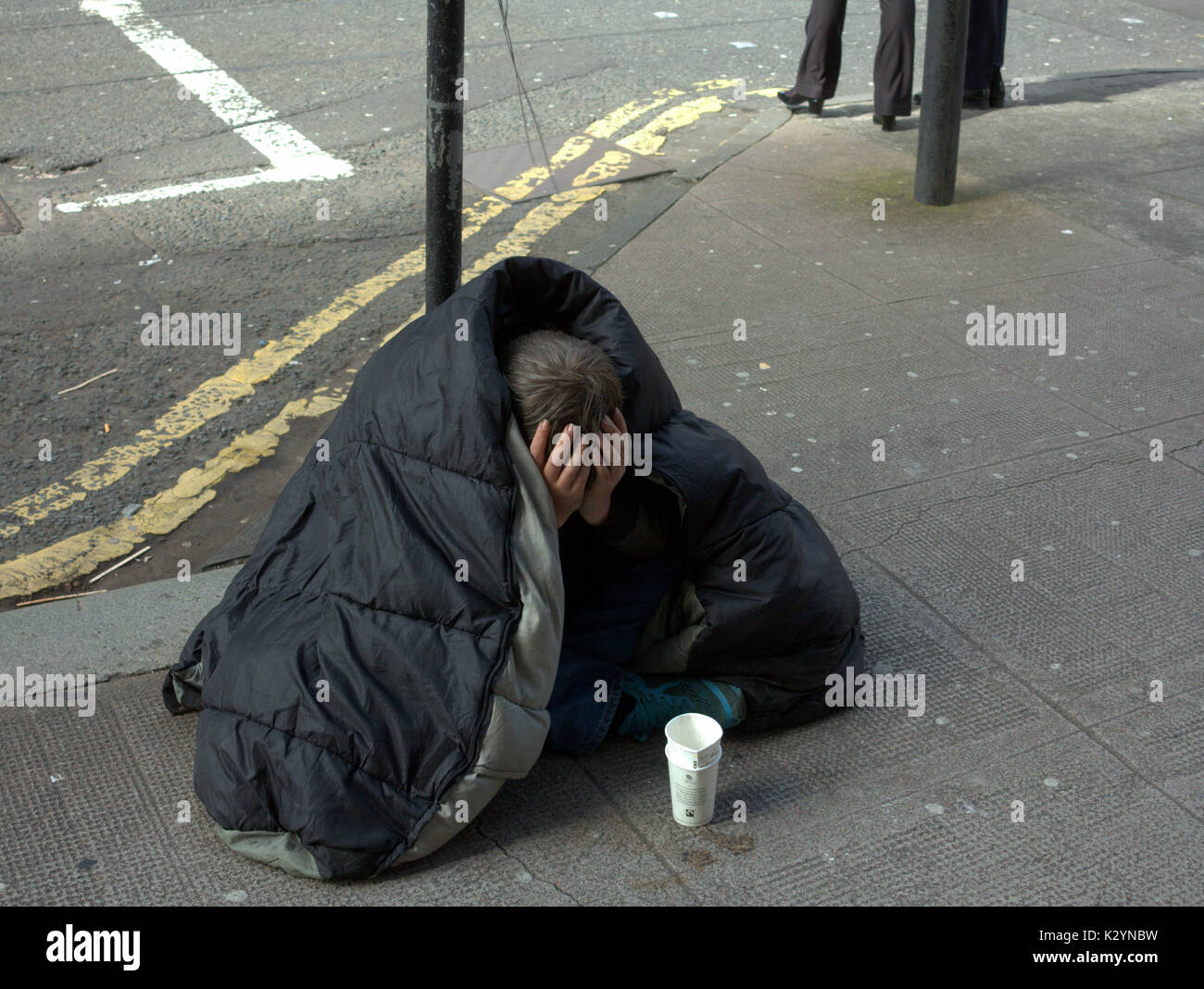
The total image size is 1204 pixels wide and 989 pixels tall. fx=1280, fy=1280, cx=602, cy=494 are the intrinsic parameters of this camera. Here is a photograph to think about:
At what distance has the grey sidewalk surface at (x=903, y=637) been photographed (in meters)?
2.58

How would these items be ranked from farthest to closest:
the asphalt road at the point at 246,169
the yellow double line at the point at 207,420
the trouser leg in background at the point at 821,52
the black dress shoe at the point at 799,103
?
the black dress shoe at the point at 799,103
the trouser leg in background at the point at 821,52
the asphalt road at the point at 246,169
the yellow double line at the point at 207,420

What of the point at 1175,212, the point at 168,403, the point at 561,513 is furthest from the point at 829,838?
the point at 1175,212

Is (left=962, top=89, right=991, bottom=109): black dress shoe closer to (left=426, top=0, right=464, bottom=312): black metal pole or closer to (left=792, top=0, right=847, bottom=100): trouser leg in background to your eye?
(left=792, top=0, right=847, bottom=100): trouser leg in background

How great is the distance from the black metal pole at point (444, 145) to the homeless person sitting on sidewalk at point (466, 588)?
698 millimetres

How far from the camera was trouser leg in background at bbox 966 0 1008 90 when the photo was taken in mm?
7773

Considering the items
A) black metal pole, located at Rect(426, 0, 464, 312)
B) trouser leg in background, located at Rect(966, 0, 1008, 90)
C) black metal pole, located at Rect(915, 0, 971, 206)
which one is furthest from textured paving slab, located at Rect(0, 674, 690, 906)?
trouser leg in background, located at Rect(966, 0, 1008, 90)

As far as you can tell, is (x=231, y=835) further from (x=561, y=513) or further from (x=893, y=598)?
(x=893, y=598)

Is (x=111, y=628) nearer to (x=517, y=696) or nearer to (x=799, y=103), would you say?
(x=517, y=696)

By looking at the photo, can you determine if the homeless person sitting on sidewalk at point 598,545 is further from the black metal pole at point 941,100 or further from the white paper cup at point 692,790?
the black metal pole at point 941,100

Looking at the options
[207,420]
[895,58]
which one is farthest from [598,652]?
[895,58]

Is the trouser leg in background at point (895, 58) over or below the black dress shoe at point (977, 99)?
over

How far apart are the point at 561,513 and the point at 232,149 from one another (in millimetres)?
5240

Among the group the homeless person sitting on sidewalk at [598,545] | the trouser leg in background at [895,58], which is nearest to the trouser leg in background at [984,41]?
the trouser leg in background at [895,58]

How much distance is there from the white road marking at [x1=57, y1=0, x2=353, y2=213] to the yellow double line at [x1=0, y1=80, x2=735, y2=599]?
1.11m
